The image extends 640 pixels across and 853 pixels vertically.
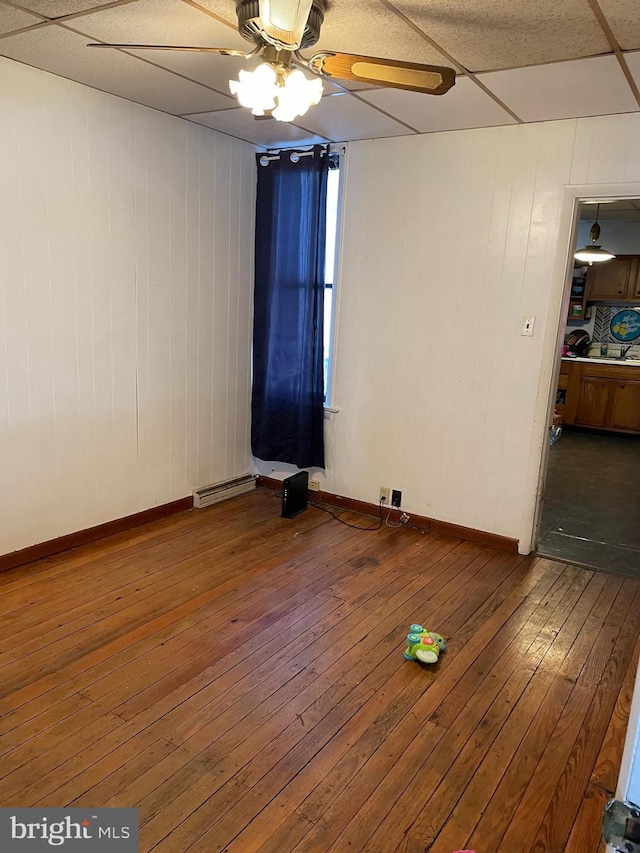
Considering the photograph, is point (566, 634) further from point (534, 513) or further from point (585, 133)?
point (585, 133)

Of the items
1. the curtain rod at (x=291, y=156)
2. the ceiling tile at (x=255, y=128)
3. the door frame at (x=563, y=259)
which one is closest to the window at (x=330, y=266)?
the curtain rod at (x=291, y=156)

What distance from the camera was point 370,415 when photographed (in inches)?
165

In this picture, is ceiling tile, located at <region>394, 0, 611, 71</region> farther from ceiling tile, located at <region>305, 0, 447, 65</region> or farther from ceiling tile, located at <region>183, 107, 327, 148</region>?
ceiling tile, located at <region>183, 107, 327, 148</region>

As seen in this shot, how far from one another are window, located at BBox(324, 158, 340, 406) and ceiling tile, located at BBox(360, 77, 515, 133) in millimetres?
749

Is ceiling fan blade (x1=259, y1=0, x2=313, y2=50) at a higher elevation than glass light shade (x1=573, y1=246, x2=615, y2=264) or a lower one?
higher

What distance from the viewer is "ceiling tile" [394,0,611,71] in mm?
2055

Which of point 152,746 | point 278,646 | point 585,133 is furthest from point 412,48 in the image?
point 152,746

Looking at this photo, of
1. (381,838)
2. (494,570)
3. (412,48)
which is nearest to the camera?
(381,838)

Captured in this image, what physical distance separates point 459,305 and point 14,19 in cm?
263

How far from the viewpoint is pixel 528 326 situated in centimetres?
356

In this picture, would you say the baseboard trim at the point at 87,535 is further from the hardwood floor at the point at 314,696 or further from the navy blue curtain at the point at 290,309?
the navy blue curtain at the point at 290,309

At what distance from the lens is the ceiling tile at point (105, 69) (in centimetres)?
259

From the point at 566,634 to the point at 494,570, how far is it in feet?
2.28

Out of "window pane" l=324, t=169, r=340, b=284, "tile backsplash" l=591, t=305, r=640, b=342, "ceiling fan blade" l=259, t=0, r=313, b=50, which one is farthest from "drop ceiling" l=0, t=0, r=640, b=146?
"tile backsplash" l=591, t=305, r=640, b=342
